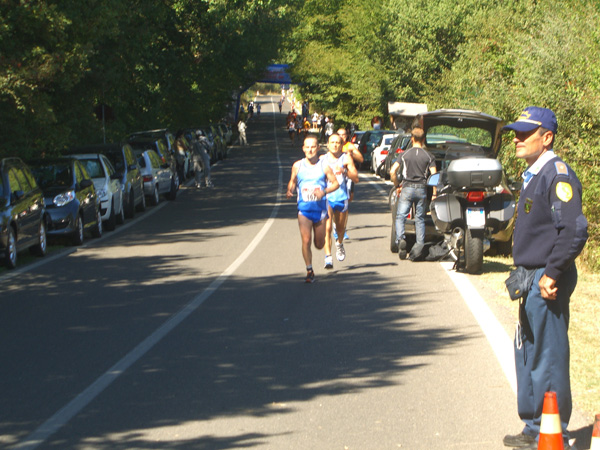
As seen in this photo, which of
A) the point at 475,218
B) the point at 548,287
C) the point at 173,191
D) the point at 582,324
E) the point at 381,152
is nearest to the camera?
the point at 548,287

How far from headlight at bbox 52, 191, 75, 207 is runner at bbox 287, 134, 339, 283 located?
6.73 meters

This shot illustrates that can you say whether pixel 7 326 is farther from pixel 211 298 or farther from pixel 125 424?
pixel 125 424

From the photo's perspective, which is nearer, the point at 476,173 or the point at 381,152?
the point at 476,173

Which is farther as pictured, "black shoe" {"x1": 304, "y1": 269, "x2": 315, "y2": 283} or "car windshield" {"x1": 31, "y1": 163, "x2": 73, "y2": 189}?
"car windshield" {"x1": 31, "y1": 163, "x2": 73, "y2": 189}

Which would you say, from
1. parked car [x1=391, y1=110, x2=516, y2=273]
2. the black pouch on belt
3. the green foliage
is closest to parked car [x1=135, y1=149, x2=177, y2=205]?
the green foliage

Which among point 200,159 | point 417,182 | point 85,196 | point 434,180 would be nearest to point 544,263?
point 434,180

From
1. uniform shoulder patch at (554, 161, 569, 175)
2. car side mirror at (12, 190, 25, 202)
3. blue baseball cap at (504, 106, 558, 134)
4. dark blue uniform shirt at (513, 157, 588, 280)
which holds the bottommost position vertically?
car side mirror at (12, 190, 25, 202)

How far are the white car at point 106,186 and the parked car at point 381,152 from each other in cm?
1476

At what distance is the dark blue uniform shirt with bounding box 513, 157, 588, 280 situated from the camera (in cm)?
531

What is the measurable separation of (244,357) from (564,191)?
3.57m

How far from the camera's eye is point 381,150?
115 feet

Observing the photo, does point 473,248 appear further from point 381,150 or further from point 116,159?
point 381,150

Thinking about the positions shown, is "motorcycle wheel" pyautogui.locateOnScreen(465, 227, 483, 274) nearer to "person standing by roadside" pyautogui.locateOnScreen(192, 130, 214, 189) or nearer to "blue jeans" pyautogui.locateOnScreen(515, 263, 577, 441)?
"blue jeans" pyautogui.locateOnScreen(515, 263, 577, 441)

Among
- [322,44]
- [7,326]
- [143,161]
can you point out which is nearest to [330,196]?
[7,326]
